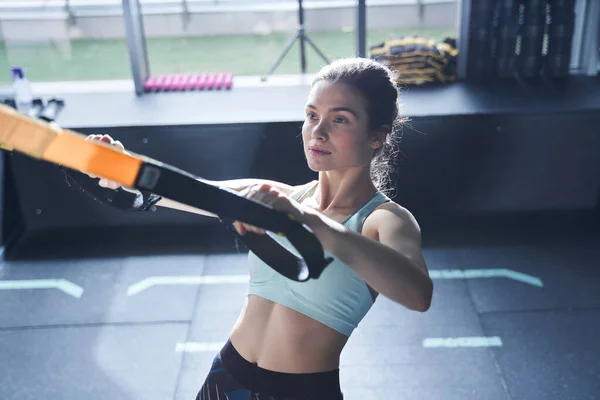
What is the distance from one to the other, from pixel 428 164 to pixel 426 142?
5.6 inches

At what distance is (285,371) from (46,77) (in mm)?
8011

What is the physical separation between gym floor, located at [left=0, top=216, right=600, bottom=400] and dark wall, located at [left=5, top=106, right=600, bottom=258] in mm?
281

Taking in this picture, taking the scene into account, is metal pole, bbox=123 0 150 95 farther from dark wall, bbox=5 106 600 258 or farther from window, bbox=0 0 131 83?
window, bbox=0 0 131 83

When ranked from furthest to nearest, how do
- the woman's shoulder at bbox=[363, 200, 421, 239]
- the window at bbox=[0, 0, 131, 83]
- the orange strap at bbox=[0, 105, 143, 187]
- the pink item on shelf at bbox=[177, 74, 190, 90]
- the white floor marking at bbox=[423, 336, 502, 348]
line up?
the window at bbox=[0, 0, 131, 83] → the pink item on shelf at bbox=[177, 74, 190, 90] → the white floor marking at bbox=[423, 336, 502, 348] → the woman's shoulder at bbox=[363, 200, 421, 239] → the orange strap at bbox=[0, 105, 143, 187]

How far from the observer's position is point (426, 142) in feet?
13.3

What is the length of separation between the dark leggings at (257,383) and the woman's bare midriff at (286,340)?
0.06 ft

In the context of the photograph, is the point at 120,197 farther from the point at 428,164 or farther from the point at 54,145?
the point at 428,164

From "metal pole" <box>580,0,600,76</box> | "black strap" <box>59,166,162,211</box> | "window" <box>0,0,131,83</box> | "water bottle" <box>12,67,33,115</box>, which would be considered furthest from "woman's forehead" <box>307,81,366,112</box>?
"window" <box>0,0,131,83</box>

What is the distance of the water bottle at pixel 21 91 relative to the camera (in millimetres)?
4293

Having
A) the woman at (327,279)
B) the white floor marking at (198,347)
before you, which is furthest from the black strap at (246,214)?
the white floor marking at (198,347)

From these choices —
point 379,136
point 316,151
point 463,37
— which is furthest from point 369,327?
point 463,37

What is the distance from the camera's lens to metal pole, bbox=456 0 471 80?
441 centimetres

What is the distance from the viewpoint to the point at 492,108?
160 inches

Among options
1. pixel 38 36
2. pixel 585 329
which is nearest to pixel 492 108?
pixel 585 329
